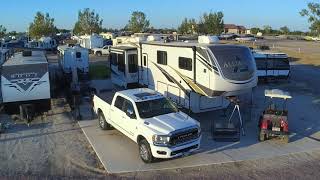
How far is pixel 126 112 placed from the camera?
12883 mm

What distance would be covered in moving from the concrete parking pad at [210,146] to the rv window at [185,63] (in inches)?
88.4

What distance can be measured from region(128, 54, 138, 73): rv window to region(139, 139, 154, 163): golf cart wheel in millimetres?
10141

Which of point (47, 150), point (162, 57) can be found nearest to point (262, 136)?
point (162, 57)

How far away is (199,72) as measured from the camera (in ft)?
50.8

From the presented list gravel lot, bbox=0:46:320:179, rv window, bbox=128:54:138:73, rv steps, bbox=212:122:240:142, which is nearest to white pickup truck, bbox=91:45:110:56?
rv window, bbox=128:54:138:73

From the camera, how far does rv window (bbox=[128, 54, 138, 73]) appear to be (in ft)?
70.7

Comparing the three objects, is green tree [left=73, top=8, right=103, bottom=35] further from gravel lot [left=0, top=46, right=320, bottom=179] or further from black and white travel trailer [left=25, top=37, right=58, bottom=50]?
gravel lot [left=0, top=46, right=320, bottom=179]

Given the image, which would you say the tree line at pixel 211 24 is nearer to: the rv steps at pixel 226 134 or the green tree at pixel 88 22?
the green tree at pixel 88 22

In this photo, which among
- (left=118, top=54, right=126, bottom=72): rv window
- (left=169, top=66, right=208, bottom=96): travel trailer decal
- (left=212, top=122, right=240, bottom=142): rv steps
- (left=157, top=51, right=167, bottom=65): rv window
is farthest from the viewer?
(left=118, top=54, right=126, bottom=72): rv window

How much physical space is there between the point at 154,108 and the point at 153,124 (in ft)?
3.71

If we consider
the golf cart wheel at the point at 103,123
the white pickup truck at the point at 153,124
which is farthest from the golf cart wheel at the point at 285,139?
the golf cart wheel at the point at 103,123

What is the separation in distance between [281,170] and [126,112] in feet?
16.1

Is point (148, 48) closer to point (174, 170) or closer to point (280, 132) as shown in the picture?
point (280, 132)

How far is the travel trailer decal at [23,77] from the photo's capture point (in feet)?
56.5
